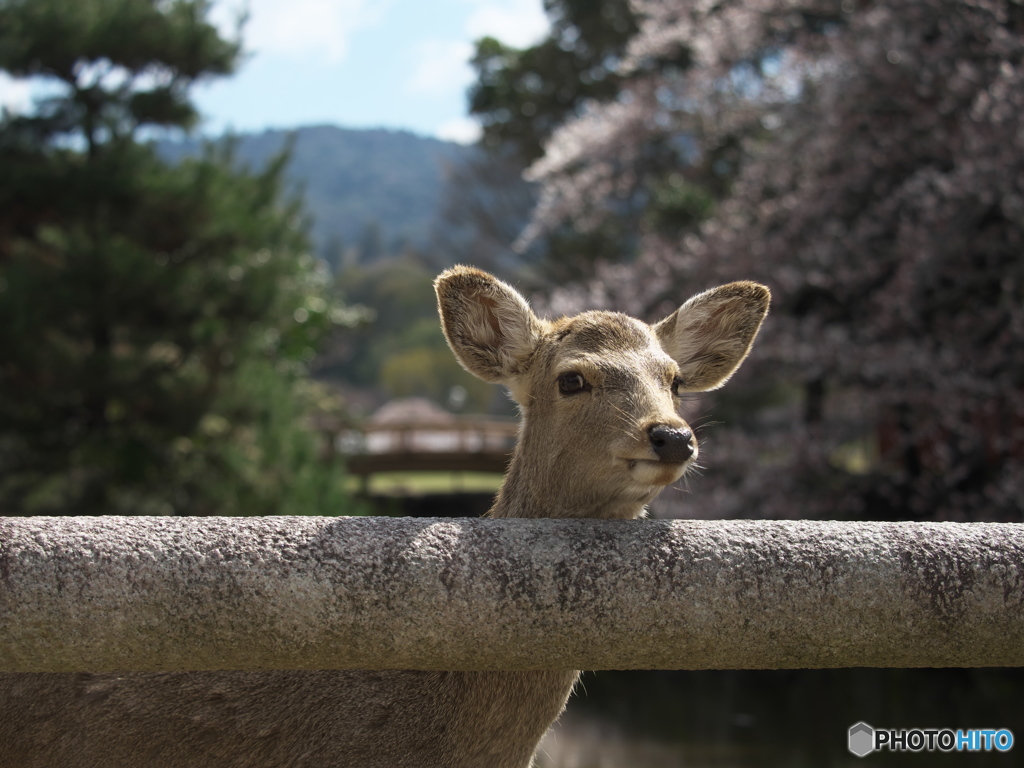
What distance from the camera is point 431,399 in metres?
48.2

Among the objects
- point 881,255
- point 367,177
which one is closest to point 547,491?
point 881,255

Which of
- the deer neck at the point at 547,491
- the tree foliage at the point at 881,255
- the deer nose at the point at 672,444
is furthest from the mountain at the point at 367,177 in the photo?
the deer nose at the point at 672,444

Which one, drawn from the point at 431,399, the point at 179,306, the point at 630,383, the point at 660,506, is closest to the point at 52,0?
the point at 179,306

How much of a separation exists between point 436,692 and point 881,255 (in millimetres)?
6068

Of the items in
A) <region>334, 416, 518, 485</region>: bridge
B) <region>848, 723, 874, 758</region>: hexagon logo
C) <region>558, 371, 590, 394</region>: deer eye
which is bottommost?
<region>334, 416, 518, 485</region>: bridge

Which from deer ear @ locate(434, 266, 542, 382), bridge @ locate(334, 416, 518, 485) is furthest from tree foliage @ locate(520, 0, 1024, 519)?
bridge @ locate(334, 416, 518, 485)

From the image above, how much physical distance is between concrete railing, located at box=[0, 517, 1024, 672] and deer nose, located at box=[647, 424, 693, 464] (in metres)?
0.32

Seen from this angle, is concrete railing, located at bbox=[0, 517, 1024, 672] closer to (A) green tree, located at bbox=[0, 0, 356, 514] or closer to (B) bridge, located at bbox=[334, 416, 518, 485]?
(A) green tree, located at bbox=[0, 0, 356, 514]

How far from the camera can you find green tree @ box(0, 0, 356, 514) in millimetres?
9039

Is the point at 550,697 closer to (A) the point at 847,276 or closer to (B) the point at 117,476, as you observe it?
(A) the point at 847,276

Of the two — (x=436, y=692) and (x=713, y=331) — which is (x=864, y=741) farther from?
(x=436, y=692)

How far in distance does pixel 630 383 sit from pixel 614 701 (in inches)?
246

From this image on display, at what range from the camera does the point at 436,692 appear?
2.17 m

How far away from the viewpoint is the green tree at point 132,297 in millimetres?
9039
